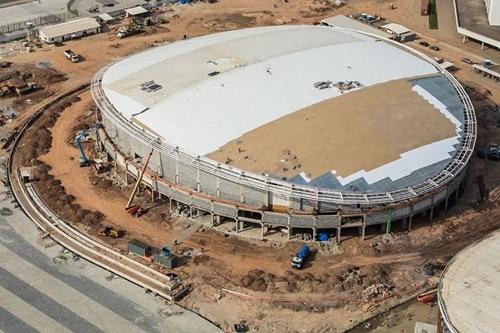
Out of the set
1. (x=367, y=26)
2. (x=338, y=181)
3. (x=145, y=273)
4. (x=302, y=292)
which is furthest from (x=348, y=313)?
(x=367, y=26)

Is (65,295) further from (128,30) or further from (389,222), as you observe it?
(128,30)

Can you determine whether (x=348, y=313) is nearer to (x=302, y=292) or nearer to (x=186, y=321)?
(x=302, y=292)

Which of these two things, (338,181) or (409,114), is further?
(409,114)

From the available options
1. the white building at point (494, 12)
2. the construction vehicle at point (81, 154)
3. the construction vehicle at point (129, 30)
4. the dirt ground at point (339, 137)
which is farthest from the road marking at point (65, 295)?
the white building at point (494, 12)

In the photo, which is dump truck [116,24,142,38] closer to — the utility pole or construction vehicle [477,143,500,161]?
construction vehicle [477,143,500,161]

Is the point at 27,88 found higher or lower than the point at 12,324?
higher

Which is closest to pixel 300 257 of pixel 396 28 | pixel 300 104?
pixel 300 104
